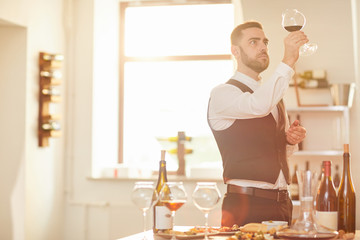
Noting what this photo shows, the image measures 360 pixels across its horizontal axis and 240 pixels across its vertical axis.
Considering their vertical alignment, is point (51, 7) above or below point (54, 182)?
above

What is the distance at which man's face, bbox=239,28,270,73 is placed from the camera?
3117 millimetres

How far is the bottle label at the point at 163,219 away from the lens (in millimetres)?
2219

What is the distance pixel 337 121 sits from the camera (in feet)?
16.6

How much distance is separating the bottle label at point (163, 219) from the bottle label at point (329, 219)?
54 cm

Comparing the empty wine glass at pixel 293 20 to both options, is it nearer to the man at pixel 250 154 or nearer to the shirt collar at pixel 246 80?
the man at pixel 250 154

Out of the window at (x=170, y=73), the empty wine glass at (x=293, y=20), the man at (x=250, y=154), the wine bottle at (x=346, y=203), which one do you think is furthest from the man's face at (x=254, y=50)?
the window at (x=170, y=73)

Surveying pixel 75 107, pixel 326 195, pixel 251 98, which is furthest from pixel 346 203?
pixel 75 107

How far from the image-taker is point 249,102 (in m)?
2.75

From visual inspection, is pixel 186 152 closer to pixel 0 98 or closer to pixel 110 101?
pixel 110 101

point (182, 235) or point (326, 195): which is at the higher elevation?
point (326, 195)

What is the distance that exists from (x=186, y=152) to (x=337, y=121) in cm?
143

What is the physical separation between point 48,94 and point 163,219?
10.4 feet

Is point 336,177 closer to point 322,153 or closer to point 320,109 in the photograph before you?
point 322,153

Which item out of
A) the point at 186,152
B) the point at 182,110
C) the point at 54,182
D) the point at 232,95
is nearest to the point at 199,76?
the point at 182,110
